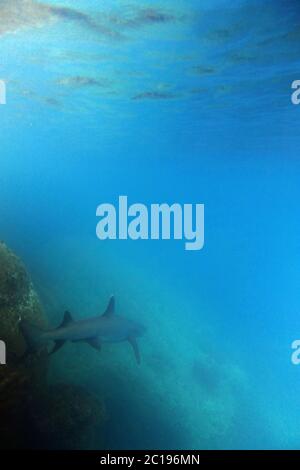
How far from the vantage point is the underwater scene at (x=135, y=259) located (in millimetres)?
6520

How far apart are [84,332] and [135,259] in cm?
1503

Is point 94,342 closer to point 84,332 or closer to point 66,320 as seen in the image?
point 84,332

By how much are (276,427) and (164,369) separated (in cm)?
366

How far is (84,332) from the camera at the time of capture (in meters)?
6.07

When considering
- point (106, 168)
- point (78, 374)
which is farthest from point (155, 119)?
point (106, 168)

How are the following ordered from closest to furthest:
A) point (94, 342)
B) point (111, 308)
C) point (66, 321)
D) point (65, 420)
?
point (66, 321) < point (94, 342) < point (65, 420) < point (111, 308)

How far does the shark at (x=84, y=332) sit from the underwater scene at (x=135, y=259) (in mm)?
23

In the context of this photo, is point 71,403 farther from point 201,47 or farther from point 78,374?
point 201,47

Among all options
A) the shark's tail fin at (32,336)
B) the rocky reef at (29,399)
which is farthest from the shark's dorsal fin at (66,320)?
the rocky reef at (29,399)

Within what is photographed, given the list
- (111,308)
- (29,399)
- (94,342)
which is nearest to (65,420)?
(29,399)

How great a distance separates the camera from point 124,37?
8.72 metres

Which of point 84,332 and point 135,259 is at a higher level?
point 135,259

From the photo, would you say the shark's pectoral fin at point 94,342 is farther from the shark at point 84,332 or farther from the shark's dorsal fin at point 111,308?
the shark's dorsal fin at point 111,308

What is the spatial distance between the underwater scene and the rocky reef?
0.07 feet
